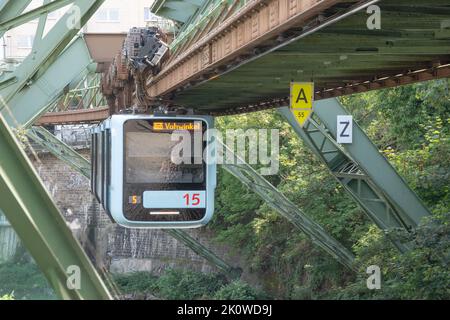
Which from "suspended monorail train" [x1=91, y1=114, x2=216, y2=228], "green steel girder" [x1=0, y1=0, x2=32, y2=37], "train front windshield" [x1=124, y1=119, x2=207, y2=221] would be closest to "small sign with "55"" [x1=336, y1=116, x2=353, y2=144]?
"suspended monorail train" [x1=91, y1=114, x2=216, y2=228]

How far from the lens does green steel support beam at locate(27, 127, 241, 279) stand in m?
26.1

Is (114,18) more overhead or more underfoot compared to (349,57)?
more overhead

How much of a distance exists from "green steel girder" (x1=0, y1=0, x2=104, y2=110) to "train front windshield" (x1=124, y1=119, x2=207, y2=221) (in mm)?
1852

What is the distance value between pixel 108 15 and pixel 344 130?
31307 mm

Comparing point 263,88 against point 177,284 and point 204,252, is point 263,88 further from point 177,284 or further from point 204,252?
point 177,284

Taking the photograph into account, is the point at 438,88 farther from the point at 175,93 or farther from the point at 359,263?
the point at 175,93

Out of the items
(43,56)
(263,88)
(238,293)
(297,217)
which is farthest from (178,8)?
(43,56)

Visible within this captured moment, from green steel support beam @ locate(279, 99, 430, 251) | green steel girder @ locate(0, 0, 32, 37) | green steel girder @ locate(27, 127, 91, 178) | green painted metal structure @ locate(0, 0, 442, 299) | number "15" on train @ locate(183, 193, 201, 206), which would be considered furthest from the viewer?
green steel girder @ locate(27, 127, 91, 178)

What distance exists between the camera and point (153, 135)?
12.7 metres

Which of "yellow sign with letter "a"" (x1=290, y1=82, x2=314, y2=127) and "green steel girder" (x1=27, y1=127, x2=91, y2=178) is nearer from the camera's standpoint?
"yellow sign with letter "a"" (x1=290, y1=82, x2=314, y2=127)

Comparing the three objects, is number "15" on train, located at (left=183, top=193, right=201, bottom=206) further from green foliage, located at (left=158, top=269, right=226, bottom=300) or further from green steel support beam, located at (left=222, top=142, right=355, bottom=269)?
green foliage, located at (left=158, top=269, right=226, bottom=300)

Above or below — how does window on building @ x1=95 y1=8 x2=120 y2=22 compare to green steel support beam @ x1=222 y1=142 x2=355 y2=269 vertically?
above

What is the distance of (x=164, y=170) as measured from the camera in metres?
12.9
